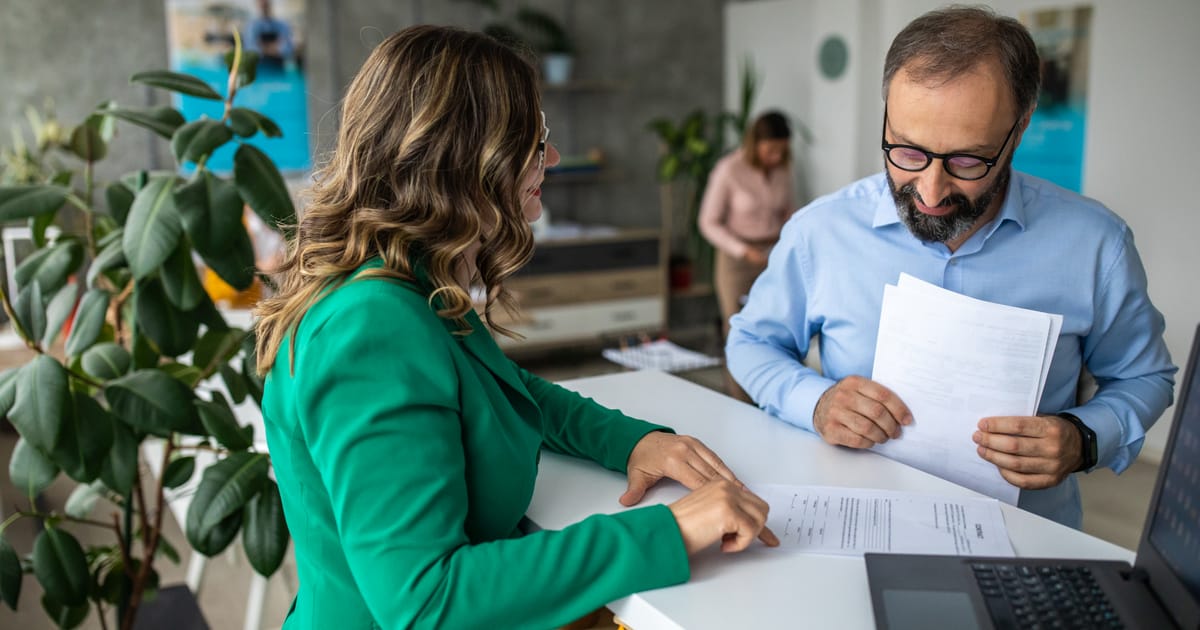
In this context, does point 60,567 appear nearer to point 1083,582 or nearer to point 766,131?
point 1083,582

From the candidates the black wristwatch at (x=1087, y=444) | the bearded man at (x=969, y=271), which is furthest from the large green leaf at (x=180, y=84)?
the black wristwatch at (x=1087, y=444)

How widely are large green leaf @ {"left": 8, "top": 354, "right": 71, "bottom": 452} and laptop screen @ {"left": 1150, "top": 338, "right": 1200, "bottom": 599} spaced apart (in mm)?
1709

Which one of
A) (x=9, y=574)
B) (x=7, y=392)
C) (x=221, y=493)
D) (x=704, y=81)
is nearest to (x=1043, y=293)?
(x=221, y=493)

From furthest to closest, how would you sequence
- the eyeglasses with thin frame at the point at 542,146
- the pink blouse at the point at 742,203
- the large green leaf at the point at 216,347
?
the pink blouse at the point at 742,203
the large green leaf at the point at 216,347
the eyeglasses with thin frame at the point at 542,146

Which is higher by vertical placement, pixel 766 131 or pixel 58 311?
pixel 766 131

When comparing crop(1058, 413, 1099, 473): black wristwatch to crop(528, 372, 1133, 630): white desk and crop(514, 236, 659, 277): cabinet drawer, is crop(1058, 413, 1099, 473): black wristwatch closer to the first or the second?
crop(528, 372, 1133, 630): white desk

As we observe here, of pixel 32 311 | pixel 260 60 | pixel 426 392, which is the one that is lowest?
pixel 32 311

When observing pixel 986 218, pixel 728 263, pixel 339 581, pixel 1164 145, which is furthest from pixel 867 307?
pixel 728 263

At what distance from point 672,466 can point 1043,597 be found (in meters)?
0.48

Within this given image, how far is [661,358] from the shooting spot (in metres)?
3.58

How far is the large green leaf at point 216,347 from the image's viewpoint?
7.07 ft

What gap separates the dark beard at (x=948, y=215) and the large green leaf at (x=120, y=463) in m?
1.49

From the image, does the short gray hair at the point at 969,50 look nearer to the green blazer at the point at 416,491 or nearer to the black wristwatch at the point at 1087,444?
the black wristwatch at the point at 1087,444

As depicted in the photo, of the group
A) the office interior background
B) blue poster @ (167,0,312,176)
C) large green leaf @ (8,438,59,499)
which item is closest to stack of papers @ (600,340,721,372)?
the office interior background
